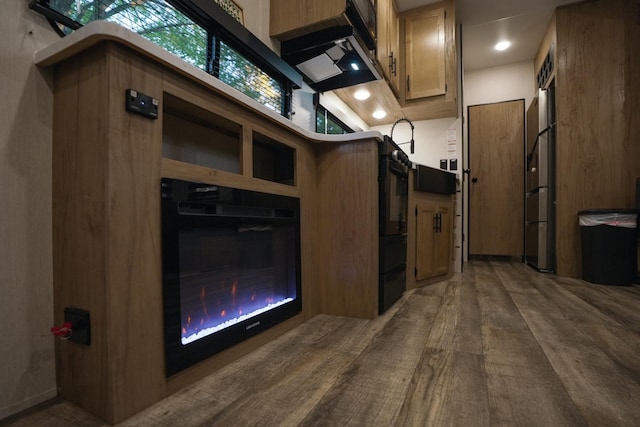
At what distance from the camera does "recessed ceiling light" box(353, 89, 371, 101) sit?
8.51ft

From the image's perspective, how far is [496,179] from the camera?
397cm

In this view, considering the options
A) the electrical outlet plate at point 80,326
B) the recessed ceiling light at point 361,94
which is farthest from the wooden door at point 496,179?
the electrical outlet plate at point 80,326

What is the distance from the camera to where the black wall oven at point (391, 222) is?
158 cm

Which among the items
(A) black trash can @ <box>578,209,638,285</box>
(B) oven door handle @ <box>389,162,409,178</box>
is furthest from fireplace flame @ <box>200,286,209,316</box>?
(A) black trash can @ <box>578,209,638,285</box>

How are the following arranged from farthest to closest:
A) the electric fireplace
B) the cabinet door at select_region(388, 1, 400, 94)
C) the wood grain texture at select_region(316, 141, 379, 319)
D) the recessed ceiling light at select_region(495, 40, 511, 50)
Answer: the recessed ceiling light at select_region(495, 40, 511, 50)
the cabinet door at select_region(388, 1, 400, 94)
the wood grain texture at select_region(316, 141, 379, 319)
the electric fireplace

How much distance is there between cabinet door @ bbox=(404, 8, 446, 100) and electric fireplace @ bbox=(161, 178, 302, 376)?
224cm

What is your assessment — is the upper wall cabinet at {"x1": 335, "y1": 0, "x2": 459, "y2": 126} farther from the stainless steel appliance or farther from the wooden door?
the wooden door

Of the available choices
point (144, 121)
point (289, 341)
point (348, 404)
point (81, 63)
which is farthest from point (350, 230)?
point (81, 63)

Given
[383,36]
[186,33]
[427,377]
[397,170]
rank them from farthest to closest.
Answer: [383,36] → [397,170] → [186,33] → [427,377]

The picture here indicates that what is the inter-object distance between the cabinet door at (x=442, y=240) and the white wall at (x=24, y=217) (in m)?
2.42

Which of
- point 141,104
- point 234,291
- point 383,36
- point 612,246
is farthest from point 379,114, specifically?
point 141,104

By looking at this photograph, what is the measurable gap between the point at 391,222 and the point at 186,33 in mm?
1354

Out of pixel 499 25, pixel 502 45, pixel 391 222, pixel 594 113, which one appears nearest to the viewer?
pixel 391 222

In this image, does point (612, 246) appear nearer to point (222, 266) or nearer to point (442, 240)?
point (442, 240)
